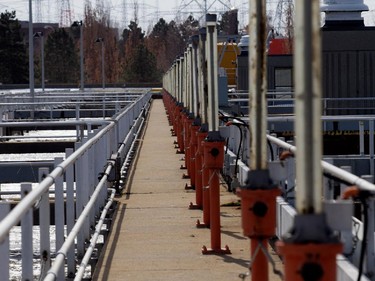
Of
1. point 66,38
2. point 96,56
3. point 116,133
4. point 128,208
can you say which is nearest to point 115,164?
point 128,208

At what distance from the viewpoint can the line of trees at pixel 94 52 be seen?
12256 centimetres

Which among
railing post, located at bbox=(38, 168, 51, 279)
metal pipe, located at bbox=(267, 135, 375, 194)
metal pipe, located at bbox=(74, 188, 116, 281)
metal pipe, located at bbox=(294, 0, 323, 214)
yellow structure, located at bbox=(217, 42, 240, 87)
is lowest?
metal pipe, located at bbox=(74, 188, 116, 281)

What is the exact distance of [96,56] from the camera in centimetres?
15862

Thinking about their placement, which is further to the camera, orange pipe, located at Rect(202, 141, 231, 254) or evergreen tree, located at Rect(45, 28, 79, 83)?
evergreen tree, located at Rect(45, 28, 79, 83)

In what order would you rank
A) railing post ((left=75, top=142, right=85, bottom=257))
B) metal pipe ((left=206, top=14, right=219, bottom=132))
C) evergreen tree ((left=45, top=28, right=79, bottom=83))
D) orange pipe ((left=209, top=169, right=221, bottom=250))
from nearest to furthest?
1. railing post ((left=75, top=142, right=85, bottom=257))
2. orange pipe ((left=209, top=169, right=221, bottom=250))
3. metal pipe ((left=206, top=14, right=219, bottom=132))
4. evergreen tree ((left=45, top=28, right=79, bottom=83))

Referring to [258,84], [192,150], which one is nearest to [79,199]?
[258,84]

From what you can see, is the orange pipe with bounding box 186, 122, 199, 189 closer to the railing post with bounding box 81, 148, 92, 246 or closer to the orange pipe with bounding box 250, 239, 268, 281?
the railing post with bounding box 81, 148, 92, 246

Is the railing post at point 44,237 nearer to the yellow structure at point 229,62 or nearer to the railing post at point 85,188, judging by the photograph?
the railing post at point 85,188

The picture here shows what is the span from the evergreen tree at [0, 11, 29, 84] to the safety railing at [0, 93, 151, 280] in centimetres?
10477

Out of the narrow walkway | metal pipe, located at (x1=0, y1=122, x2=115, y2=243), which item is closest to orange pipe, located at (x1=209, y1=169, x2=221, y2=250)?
the narrow walkway

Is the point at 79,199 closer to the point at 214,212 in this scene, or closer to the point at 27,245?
the point at 214,212

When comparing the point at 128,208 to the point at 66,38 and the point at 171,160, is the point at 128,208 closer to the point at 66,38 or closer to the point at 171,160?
the point at 171,160

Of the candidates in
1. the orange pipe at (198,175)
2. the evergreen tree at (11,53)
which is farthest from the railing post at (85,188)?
the evergreen tree at (11,53)

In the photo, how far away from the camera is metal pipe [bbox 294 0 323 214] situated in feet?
14.1
